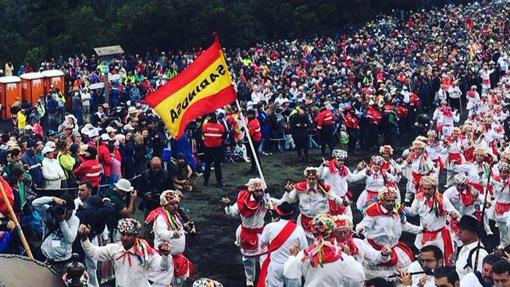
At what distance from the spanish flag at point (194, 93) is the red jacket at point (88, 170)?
2.61 m

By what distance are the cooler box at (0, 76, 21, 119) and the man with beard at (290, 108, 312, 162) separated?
9.55m

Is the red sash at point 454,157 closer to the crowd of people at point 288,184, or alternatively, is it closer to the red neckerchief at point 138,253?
the crowd of people at point 288,184

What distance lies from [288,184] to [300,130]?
922 cm

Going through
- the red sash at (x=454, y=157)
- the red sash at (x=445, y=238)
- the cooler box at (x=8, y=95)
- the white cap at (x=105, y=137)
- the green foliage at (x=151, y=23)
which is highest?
the green foliage at (x=151, y=23)

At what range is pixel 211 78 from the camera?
12805 mm

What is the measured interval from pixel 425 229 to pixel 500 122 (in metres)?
11.6

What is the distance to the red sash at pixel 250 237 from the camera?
11.7 meters

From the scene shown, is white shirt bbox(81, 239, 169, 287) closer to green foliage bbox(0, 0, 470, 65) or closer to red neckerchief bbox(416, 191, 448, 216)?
red neckerchief bbox(416, 191, 448, 216)

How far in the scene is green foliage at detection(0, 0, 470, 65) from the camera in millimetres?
41125

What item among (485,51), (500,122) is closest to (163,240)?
(500,122)

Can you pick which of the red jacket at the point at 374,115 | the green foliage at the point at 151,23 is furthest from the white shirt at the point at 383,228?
the green foliage at the point at 151,23

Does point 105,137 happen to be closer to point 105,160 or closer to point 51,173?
point 105,160

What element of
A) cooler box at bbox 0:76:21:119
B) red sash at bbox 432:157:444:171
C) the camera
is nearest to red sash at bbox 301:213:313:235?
the camera

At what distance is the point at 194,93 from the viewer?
41.3ft
